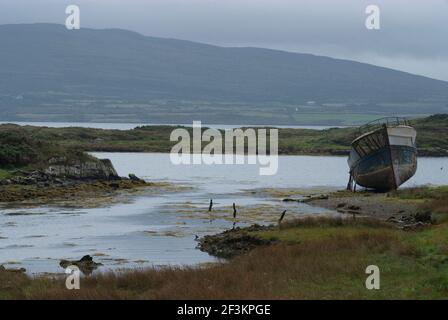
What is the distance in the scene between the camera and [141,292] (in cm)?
2600

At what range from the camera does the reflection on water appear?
42.1 metres

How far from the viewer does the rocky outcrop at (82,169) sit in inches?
Answer: 3450

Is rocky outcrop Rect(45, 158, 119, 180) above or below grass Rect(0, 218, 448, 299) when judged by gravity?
above

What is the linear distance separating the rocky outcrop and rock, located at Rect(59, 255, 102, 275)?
1918 inches

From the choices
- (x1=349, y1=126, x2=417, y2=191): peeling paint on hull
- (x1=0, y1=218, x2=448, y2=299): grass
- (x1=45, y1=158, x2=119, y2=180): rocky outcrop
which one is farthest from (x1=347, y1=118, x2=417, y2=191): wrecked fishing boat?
(x1=0, y1=218, x2=448, y2=299): grass

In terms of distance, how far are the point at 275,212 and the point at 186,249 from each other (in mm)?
20850

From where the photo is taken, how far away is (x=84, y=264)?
38094mm

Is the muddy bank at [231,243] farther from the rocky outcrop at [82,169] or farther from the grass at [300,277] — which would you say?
the rocky outcrop at [82,169]

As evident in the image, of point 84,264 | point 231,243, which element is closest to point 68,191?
point 231,243

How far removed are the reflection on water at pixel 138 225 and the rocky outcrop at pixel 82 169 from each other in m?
10.3

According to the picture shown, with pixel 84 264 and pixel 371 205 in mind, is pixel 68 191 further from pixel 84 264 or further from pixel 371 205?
pixel 84 264

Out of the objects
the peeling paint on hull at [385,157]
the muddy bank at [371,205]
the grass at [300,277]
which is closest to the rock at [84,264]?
the grass at [300,277]

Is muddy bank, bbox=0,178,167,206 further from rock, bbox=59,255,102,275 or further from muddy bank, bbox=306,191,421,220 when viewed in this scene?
rock, bbox=59,255,102,275
